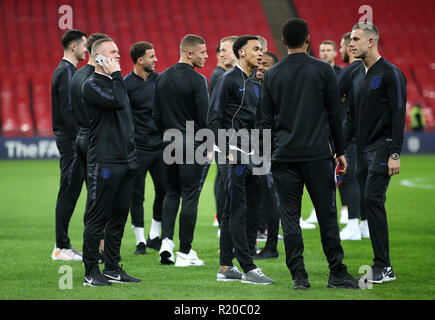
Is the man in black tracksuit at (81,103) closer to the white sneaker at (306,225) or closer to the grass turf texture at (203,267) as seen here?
the grass turf texture at (203,267)

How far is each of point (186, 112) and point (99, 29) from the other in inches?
908

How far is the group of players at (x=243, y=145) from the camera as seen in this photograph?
5.57 metres

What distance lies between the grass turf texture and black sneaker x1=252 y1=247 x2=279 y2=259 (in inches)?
3.6

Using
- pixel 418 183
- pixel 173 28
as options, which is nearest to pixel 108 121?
pixel 418 183

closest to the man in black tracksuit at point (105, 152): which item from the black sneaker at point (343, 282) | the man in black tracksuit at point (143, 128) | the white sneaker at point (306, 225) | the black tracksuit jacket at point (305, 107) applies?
the black tracksuit jacket at point (305, 107)

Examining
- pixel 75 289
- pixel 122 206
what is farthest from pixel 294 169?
pixel 75 289

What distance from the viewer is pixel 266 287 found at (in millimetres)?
5871

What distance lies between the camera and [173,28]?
97.5 feet

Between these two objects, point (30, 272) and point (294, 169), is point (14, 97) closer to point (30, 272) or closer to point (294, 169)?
point (30, 272)

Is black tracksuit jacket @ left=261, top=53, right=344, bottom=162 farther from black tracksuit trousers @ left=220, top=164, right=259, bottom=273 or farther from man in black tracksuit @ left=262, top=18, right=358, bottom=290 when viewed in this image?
black tracksuit trousers @ left=220, top=164, right=259, bottom=273

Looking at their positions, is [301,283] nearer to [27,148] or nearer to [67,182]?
[67,182]

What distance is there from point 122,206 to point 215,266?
1.43m

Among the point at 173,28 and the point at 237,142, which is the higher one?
the point at 173,28

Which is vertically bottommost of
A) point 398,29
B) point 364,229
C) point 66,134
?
point 364,229
